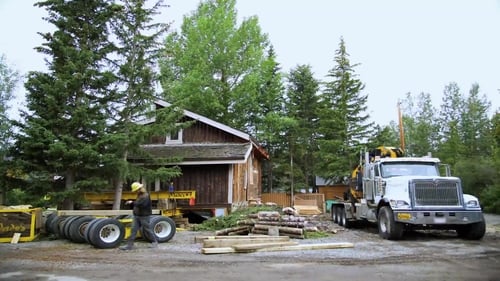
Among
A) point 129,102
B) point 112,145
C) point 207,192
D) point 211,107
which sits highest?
point 211,107

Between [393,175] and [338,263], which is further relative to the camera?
[393,175]

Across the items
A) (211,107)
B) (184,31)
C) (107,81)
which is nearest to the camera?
(107,81)

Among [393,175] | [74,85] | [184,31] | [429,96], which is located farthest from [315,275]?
[429,96]

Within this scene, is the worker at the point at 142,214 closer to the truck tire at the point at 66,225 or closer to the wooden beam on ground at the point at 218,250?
the wooden beam on ground at the point at 218,250

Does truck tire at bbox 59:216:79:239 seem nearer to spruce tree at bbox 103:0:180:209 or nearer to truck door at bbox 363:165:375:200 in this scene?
spruce tree at bbox 103:0:180:209

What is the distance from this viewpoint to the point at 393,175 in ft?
47.7

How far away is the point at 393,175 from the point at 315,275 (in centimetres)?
793

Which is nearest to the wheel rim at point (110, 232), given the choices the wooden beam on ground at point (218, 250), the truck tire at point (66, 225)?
the truck tire at point (66, 225)

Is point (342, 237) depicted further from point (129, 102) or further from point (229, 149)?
point (129, 102)

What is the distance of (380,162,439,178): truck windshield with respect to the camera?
14.6 metres

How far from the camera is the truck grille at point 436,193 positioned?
42.3ft

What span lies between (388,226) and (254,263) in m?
5.97

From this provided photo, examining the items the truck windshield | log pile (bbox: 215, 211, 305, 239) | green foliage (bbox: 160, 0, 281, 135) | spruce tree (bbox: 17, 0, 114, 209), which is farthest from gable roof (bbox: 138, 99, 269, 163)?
green foliage (bbox: 160, 0, 281, 135)

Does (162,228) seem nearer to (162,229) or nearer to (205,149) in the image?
(162,229)
